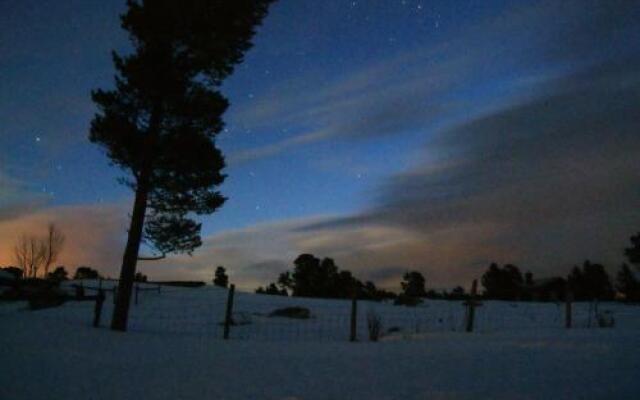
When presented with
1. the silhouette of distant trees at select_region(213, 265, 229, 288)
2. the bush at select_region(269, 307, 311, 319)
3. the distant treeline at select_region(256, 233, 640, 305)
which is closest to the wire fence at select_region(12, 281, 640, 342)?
the bush at select_region(269, 307, 311, 319)

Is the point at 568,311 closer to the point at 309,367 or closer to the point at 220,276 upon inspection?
the point at 309,367

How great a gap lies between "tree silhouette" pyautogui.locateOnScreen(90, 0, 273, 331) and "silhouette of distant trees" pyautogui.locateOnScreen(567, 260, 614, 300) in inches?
2419

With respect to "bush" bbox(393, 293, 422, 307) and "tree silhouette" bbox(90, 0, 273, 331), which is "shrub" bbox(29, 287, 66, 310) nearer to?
"tree silhouette" bbox(90, 0, 273, 331)

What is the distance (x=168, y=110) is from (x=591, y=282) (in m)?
73.2

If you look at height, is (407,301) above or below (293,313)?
above

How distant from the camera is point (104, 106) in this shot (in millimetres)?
16797

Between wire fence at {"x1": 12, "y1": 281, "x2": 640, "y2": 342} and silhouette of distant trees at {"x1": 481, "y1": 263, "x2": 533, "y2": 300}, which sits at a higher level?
silhouette of distant trees at {"x1": 481, "y1": 263, "x2": 533, "y2": 300}

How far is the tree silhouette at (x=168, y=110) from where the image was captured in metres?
16.5

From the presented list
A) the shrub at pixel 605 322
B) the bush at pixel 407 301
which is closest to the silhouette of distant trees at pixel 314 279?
the bush at pixel 407 301

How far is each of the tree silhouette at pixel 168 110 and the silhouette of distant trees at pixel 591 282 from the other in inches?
2419

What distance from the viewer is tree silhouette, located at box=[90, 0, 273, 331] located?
16.5 m

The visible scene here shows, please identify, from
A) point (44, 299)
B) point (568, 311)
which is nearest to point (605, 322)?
point (568, 311)

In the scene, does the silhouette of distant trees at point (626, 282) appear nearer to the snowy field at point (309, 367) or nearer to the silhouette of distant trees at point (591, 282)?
the silhouette of distant trees at point (591, 282)

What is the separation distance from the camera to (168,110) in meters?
16.9
